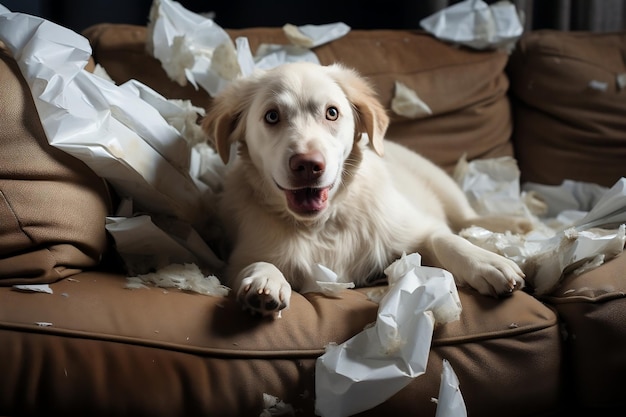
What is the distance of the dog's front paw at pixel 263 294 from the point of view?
5.11 ft

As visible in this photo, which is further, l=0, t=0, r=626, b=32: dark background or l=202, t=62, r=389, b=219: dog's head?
l=0, t=0, r=626, b=32: dark background

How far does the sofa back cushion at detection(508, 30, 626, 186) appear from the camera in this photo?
8.99ft

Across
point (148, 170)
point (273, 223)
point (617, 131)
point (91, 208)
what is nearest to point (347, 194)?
point (273, 223)

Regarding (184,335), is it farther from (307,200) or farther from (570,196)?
(570,196)

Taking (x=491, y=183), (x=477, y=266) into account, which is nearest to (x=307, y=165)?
(x=477, y=266)

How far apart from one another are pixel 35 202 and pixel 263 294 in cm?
58

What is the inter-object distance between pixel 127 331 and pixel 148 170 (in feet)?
1.85

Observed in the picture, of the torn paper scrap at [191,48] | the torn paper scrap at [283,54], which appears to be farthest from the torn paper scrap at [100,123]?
the torn paper scrap at [283,54]

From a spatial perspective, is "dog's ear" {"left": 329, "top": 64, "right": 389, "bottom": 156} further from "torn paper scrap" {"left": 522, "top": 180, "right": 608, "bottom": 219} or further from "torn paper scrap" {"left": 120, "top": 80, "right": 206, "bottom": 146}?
"torn paper scrap" {"left": 522, "top": 180, "right": 608, "bottom": 219}

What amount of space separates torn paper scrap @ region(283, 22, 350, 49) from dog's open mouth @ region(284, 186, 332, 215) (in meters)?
1.08

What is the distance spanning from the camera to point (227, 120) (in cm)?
198

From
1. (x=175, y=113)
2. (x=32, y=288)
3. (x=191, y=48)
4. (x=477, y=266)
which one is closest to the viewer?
(x=32, y=288)

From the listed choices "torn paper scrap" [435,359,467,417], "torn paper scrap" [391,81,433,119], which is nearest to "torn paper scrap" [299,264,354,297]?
"torn paper scrap" [435,359,467,417]

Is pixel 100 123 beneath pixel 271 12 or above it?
above
